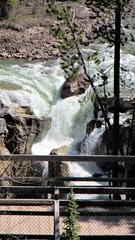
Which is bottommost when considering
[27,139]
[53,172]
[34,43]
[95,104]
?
[53,172]

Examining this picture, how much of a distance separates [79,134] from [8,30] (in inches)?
657

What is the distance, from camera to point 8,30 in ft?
112

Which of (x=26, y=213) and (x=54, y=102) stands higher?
(x=54, y=102)

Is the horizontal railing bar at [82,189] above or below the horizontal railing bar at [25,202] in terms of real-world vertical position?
above

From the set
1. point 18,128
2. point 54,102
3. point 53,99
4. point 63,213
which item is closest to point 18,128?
point 18,128

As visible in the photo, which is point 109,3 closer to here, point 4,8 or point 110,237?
point 110,237

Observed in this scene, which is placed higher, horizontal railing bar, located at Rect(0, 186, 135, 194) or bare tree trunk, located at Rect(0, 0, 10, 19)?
bare tree trunk, located at Rect(0, 0, 10, 19)

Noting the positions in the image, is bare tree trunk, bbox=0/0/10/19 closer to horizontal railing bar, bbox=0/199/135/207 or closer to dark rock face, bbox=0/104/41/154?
dark rock face, bbox=0/104/41/154

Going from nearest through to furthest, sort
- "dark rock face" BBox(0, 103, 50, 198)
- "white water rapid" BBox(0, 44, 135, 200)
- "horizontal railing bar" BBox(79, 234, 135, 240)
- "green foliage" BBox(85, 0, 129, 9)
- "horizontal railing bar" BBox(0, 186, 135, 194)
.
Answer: "horizontal railing bar" BBox(79, 234, 135, 240), "horizontal railing bar" BBox(0, 186, 135, 194), "green foliage" BBox(85, 0, 129, 9), "dark rock face" BBox(0, 103, 50, 198), "white water rapid" BBox(0, 44, 135, 200)

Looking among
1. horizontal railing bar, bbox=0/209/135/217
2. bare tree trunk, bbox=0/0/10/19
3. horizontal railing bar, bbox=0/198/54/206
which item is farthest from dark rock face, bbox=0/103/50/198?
bare tree trunk, bbox=0/0/10/19

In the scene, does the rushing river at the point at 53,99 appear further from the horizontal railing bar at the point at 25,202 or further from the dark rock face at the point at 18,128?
the horizontal railing bar at the point at 25,202

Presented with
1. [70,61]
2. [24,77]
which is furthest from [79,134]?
[70,61]

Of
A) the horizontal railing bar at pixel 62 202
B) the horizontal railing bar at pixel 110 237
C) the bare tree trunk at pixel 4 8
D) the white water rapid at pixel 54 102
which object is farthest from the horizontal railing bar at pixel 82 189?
the bare tree trunk at pixel 4 8

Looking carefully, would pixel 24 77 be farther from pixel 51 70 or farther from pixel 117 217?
pixel 117 217
